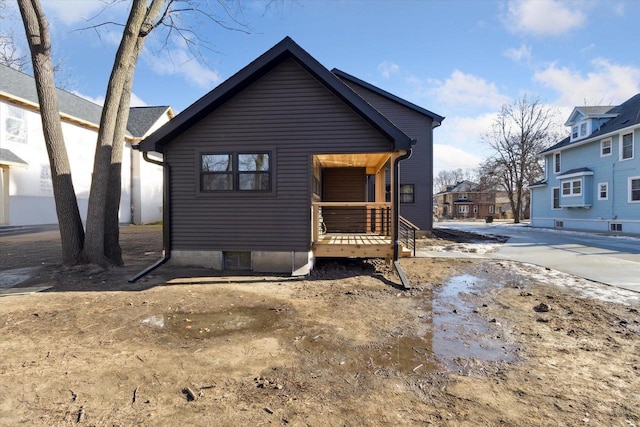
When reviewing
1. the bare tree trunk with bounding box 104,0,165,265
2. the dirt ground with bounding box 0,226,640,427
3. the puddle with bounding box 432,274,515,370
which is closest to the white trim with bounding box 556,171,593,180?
the dirt ground with bounding box 0,226,640,427

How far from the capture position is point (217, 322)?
448 cm

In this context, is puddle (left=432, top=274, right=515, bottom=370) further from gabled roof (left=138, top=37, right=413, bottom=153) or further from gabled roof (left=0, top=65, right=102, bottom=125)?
gabled roof (left=0, top=65, right=102, bottom=125)

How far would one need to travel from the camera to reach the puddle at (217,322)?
416cm

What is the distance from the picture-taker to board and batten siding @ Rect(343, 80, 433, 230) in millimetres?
16500

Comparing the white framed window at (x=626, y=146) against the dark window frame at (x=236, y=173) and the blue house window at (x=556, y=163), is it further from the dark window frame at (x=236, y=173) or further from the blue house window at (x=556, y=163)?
the dark window frame at (x=236, y=173)

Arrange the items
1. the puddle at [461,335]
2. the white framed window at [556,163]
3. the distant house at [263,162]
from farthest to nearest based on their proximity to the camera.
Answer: the white framed window at [556,163], the distant house at [263,162], the puddle at [461,335]

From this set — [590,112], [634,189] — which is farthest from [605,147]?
[590,112]

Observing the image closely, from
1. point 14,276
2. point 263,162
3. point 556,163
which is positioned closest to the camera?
point 14,276

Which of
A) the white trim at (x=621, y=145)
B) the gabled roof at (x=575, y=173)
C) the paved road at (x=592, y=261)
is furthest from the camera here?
the gabled roof at (x=575, y=173)

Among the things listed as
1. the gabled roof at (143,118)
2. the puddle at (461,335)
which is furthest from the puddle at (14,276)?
the gabled roof at (143,118)

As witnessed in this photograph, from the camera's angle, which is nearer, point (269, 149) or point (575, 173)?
point (269, 149)

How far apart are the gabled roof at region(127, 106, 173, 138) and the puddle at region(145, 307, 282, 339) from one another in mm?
23177

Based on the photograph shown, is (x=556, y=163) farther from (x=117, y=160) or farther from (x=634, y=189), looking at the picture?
(x=117, y=160)

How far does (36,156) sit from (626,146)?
113 ft
